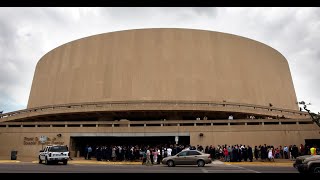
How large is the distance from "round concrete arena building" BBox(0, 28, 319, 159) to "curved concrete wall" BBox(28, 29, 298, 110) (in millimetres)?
123

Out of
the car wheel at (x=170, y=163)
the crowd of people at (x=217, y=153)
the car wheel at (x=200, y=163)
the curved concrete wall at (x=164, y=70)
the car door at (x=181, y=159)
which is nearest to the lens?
the car wheel at (x=200, y=163)

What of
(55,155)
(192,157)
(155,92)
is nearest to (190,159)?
(192,157)

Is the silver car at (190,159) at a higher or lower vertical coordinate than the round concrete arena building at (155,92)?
lower

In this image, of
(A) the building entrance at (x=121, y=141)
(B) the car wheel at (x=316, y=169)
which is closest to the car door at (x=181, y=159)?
(B) the car wheel at (x=316, y=169)

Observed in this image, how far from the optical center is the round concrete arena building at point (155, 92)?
102ft

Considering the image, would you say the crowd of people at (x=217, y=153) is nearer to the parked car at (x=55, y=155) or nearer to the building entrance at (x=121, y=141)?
the parked car at (x=55, y=155)

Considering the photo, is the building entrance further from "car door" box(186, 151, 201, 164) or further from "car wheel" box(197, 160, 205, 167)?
"car wheel" box(197, 160, 205, 167)

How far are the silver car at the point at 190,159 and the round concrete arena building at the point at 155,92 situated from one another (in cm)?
1067

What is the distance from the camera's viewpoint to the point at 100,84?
4103 cm

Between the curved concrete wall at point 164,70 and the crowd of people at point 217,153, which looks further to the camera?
the curved concrete wall at point 164,70

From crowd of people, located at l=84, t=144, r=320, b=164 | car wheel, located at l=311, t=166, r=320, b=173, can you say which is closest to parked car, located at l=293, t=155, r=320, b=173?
car wheel, located at l=311, t=166, r=320, b=173

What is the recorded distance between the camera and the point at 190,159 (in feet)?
62.6

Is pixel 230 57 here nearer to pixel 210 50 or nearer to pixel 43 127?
pixel 210 50
